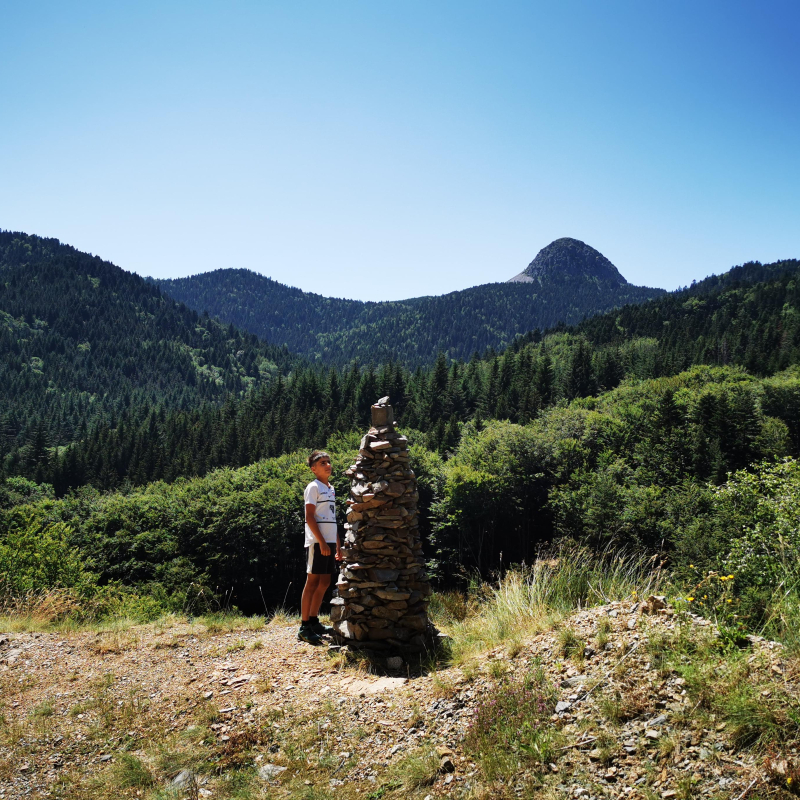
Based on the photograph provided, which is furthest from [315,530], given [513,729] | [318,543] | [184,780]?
[513,729]

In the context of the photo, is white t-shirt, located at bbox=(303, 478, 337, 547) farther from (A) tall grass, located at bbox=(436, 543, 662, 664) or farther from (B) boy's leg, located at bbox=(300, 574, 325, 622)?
(A) tall grass, located at bbox=(436, 543, 662, 664)

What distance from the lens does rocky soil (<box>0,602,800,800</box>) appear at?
148 inches

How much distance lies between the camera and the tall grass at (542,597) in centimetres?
627

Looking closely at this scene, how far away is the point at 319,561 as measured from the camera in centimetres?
732

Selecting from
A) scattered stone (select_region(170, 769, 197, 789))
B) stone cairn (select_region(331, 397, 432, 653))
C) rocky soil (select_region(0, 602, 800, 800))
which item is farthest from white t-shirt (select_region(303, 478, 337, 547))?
scattered stone (select_region(170, 769, 197, 789))

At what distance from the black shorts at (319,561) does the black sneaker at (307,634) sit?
0.95 metres

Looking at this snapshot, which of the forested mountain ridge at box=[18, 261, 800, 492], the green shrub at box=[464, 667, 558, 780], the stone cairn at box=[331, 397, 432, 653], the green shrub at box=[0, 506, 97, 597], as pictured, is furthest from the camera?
the forested mountain ridge at box=[18, 261, 800, 492]

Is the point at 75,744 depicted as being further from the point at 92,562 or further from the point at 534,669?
the point at 92,562

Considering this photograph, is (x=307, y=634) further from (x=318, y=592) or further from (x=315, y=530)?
(x=315, y=530)

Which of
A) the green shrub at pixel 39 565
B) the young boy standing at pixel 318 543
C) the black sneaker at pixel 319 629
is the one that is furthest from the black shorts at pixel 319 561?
the green shrub at pixel 39 565

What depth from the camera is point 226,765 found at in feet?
16.0

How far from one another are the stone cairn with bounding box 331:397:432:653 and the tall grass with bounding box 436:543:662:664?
75 centimetres

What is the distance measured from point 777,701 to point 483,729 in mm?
2234

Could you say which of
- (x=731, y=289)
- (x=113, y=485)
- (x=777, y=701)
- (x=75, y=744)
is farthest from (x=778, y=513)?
(x=731, y=289)
